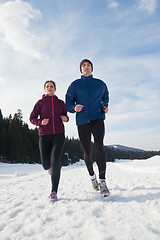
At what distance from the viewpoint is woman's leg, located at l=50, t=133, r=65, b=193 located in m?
3.10

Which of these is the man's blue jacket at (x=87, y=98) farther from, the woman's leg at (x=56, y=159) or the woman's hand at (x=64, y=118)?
the woman's leg at (x=56, y=159)

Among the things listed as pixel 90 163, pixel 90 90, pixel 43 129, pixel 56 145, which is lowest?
pixel 90 163

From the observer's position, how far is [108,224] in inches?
69.6

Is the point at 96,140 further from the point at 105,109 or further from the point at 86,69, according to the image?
the point at 86,69

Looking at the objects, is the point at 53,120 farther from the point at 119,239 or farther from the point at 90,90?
the point at 119,239

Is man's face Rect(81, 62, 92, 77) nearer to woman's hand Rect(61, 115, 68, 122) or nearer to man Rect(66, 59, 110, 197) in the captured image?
man Rect(66, 59, 110, 197)

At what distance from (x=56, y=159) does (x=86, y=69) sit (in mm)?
2128

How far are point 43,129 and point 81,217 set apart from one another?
2.04m

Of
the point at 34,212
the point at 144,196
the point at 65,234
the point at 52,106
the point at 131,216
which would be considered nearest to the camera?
the point at 65,234

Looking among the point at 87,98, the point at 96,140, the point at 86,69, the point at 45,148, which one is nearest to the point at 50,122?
the point at 45,148

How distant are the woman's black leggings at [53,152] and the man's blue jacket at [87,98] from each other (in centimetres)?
60

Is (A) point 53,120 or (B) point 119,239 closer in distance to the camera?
(B) point 119,239

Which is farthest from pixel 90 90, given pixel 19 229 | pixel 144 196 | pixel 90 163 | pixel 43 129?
pixel 19 229

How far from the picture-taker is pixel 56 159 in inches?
128
